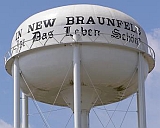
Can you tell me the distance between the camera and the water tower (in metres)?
25.3

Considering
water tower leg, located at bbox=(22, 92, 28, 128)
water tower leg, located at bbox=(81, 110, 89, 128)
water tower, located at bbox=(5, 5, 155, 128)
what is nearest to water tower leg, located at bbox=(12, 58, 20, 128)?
water tower, located at bbox=(5, 5, 155, 128)

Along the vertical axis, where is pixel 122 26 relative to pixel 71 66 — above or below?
above

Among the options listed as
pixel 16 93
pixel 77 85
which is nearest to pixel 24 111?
pixel 16 93

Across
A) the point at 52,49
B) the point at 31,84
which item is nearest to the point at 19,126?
the point at 31,84

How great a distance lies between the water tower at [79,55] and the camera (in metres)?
25.3

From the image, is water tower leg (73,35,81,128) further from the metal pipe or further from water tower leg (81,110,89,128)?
the metal pipe

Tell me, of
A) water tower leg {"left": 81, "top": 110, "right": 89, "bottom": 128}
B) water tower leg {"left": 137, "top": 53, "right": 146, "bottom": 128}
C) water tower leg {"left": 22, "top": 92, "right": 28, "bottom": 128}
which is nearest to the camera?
water tower leg {"left": 137, "top": 53, "right": 146, "bottom": 128}

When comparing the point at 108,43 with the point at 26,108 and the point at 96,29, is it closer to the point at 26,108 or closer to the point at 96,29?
the point at 96,29

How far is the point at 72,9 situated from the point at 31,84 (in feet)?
10.9

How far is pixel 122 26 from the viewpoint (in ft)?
85.4

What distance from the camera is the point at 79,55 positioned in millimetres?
25141

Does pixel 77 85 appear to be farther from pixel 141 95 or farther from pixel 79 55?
pixel 141 95

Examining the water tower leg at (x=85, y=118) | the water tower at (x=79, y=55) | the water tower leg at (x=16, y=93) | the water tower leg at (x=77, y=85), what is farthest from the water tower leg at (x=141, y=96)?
the water tower leg at (x=16, y=93)

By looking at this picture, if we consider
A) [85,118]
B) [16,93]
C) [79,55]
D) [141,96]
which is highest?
[79,55]
